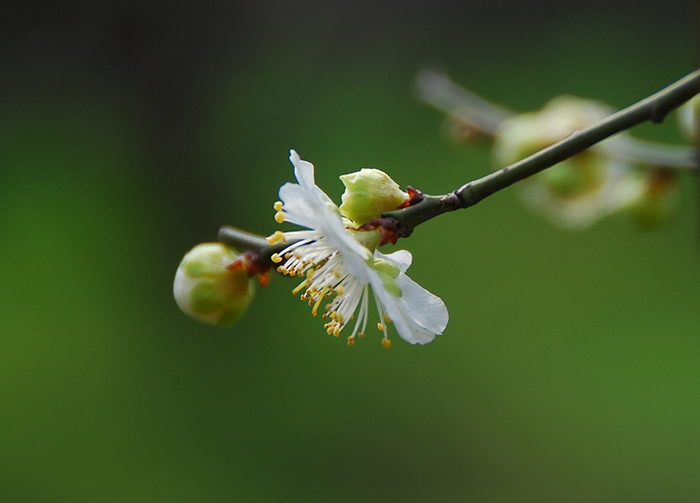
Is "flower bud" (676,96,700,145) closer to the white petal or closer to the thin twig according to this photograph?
the thin twig

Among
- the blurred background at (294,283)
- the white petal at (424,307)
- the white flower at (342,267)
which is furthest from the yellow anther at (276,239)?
the blurred background at (294,283)

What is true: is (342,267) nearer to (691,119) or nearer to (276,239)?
(276,239)

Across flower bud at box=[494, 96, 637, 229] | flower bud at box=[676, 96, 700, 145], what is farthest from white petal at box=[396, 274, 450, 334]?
flower bud at box=[494, 96, 637, 229]

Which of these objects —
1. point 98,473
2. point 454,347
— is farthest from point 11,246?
point 454,347

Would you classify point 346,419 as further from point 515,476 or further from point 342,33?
point 342,33

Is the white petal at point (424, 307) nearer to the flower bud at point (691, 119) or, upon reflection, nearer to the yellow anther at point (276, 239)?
the yellow anther at point (276, 239)
